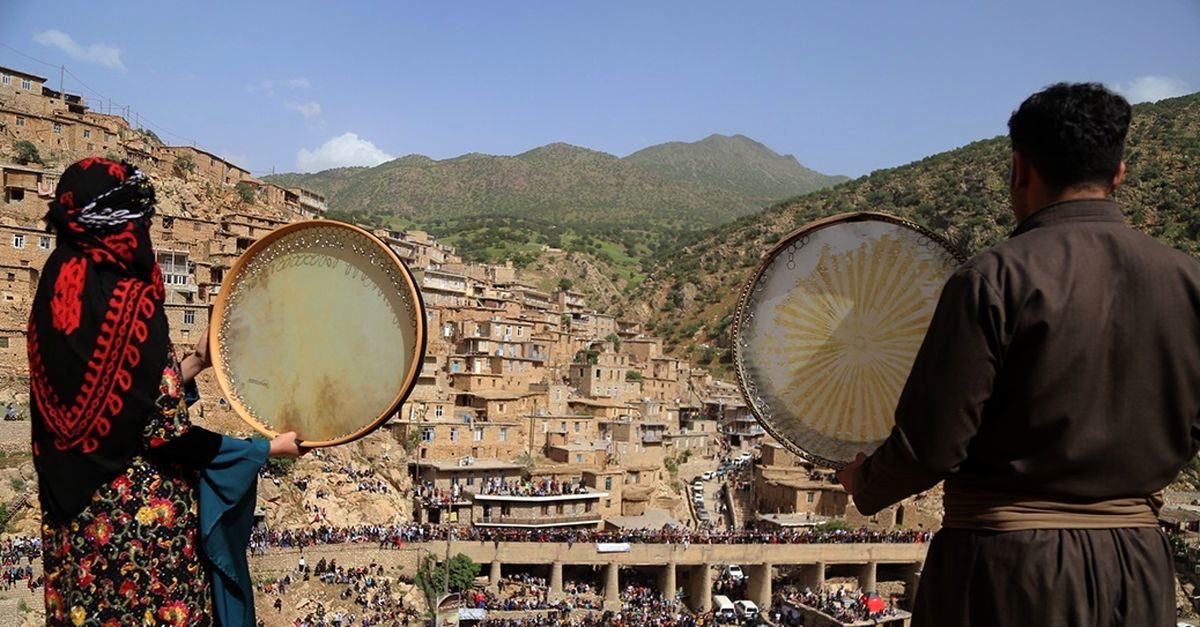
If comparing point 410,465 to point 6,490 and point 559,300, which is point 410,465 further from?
point 559,300

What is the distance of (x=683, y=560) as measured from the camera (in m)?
30.3

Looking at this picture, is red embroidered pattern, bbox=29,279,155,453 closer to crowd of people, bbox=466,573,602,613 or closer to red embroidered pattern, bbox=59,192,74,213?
red embroidered pattern, bbox=59,192,74,213

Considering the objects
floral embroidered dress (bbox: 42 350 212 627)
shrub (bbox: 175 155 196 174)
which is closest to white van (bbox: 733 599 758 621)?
floral embroidered dress (bbox: 42 350 212 627)

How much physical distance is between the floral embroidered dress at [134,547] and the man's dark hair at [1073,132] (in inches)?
126

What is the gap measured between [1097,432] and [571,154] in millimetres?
175301

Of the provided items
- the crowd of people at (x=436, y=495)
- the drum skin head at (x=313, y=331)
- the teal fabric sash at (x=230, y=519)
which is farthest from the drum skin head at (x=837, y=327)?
the crowd of people at (x=436, y=495)

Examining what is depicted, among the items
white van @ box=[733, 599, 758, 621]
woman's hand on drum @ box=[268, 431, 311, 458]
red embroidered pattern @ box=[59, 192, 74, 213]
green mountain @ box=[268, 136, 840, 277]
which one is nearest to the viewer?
red embroidered pattern @ box=[59, 192, 74, 213]

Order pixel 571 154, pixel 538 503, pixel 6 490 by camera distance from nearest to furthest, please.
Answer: pixel 6 490
pixel 538 503
pixel 571 154

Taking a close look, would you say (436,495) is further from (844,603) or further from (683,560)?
(844,603)

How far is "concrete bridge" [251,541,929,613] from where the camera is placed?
2795cm

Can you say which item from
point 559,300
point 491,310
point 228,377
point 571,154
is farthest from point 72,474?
point 571,154

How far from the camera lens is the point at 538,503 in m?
32.1

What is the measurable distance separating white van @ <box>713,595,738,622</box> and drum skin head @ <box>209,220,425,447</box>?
25.6 metres

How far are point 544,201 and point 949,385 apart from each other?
476 ft
